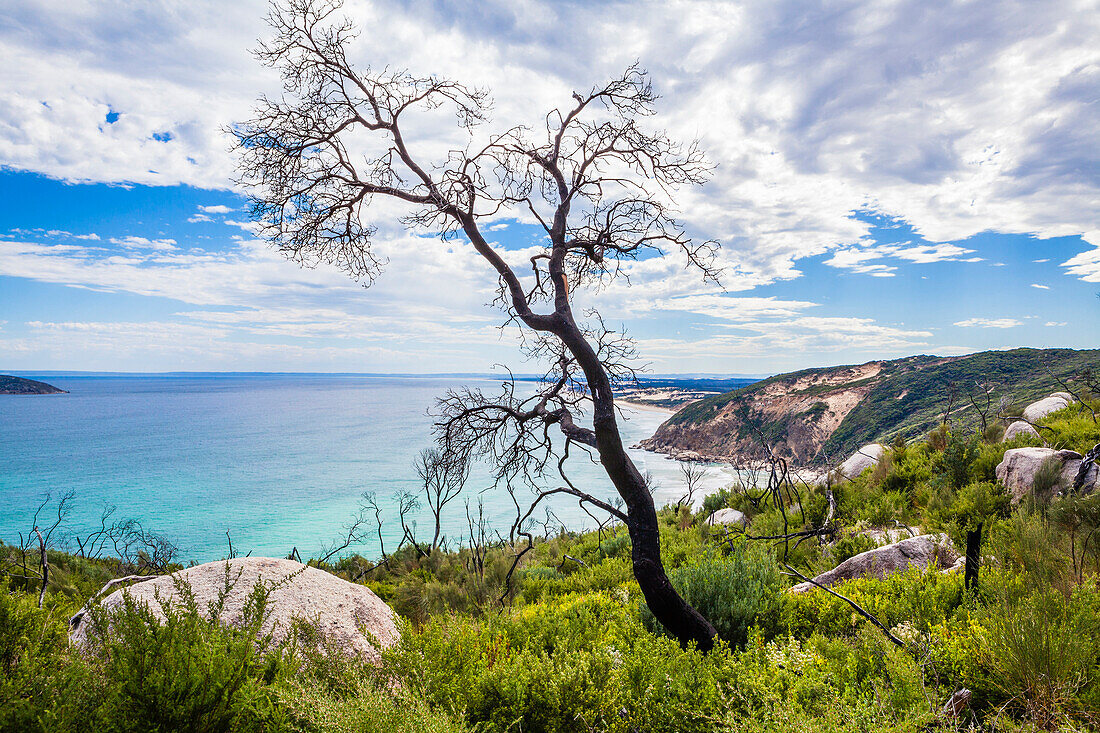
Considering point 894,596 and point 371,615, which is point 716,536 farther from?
point 371,615

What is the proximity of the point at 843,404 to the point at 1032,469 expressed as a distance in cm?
6317

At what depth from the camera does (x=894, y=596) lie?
5.32m

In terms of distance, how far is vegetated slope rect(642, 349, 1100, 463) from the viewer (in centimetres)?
4441

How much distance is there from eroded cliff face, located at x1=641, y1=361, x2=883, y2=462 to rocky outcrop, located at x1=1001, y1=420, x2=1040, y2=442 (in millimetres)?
43204

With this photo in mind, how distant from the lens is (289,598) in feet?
17.1

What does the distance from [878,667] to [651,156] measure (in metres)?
5.25

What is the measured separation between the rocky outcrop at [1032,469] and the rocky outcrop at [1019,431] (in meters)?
2.52

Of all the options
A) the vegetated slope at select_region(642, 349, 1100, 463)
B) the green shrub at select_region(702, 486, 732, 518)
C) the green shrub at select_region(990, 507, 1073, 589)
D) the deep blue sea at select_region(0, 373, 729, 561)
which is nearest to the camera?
the green shrub at select_region(990, 507, 1073, 589)

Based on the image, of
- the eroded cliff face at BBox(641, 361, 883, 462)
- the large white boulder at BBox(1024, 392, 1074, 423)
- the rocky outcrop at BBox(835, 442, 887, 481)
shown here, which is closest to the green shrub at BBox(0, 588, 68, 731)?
the rocky outcrop at BBox(835, 442, 887, 481)

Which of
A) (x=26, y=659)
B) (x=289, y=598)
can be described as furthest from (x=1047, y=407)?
(x=26, y=659)

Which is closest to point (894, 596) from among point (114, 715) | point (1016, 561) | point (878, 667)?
point (1016, 561)

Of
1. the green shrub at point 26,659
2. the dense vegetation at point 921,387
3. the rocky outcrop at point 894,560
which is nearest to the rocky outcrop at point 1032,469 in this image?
the rocky outcrop at point 894,560

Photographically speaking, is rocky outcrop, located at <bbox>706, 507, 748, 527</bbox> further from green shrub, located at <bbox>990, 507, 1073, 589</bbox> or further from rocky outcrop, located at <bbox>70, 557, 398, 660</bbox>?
rocky outcrop, located at <bbox>70, 557, 398, 660</bbox>

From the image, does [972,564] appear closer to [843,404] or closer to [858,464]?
[858,464]
